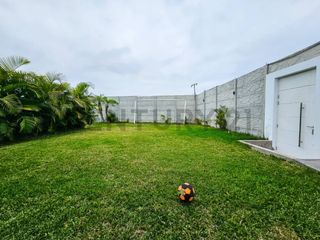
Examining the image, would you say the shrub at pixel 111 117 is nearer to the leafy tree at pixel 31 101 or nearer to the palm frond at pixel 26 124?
the leafy tree at pixel 31 101

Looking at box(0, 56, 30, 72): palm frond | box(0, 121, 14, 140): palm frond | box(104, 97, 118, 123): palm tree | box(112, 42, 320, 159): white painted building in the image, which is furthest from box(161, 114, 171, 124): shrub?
box(0, 121, 14, 140): palm frond

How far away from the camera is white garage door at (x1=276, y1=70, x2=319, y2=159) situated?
136 inches

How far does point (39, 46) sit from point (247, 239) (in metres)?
9.10

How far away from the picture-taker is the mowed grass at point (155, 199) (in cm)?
143

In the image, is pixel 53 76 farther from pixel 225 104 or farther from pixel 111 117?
pixel 225 104

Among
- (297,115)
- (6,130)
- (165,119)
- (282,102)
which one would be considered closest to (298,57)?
(282,102)

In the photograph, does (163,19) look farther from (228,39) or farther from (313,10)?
(313,10)

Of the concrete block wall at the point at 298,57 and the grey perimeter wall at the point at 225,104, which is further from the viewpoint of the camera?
the grey perimeter wall at the point at 225,104

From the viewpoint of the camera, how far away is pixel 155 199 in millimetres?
1932

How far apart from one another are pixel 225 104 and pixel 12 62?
9.31 meters

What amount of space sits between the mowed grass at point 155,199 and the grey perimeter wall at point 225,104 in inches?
121

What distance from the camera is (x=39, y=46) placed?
273 inches

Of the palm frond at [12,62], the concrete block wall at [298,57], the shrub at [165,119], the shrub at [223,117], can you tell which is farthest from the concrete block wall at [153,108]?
the palm frond at [12,62]

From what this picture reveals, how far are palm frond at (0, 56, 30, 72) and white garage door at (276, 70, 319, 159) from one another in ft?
27.9
